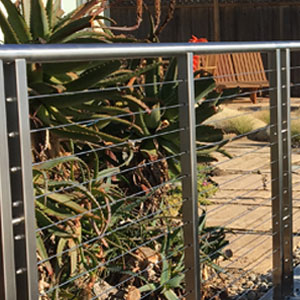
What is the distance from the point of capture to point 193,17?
18.8 metres

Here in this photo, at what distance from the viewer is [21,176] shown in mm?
2418

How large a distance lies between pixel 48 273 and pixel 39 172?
546 millimetres

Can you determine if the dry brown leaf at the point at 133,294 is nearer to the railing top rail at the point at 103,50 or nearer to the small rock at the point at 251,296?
the small rock at the point at 251,296

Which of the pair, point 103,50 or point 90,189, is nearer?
point 103,50

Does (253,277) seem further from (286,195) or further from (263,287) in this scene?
(286,195)

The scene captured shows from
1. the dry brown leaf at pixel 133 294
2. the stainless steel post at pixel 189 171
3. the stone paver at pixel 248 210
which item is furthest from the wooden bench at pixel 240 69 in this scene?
the stainless steel post at pixel 189 171

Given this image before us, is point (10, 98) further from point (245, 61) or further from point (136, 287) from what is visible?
point (245, 61)

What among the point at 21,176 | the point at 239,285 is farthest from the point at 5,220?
the point at 239,285

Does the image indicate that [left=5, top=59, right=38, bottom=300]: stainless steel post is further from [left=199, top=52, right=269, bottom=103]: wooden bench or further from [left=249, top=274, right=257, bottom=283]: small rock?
[left=199, top=52, right=269, bottom=103]: wooden bench

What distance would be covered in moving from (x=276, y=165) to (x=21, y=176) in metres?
2.04

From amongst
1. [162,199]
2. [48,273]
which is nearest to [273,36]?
[162,199]

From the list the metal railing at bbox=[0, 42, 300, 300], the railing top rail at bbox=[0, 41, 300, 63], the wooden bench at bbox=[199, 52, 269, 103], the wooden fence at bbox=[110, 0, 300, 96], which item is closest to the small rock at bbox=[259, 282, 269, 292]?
the metal railing at bbox=[0, 42, 300, 300]

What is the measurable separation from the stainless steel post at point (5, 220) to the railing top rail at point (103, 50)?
98 mm

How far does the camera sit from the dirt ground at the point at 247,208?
18.8 ft
